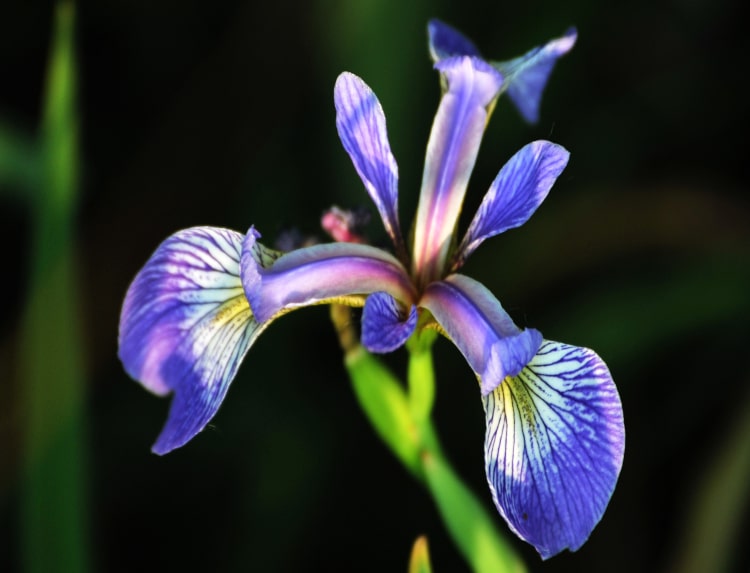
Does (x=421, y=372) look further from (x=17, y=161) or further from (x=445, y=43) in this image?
(x=17, y=161)

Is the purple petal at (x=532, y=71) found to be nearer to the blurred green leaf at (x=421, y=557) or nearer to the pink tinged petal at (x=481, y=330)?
the pink tinged petal at (x=481, y=330)

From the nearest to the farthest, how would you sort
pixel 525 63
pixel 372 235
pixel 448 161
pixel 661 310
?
1. pixel 448 161
2. pixel 525 63
3. pixel 661 310
4. pixel 372 235

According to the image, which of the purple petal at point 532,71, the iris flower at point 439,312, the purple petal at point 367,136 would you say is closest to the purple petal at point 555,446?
the iris flower at point 439,312

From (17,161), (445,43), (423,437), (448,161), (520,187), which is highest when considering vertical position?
(17,161)

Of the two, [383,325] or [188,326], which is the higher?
[188,326]

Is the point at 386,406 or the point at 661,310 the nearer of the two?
the point at 386,406

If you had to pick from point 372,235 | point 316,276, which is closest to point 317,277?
point 316,276
